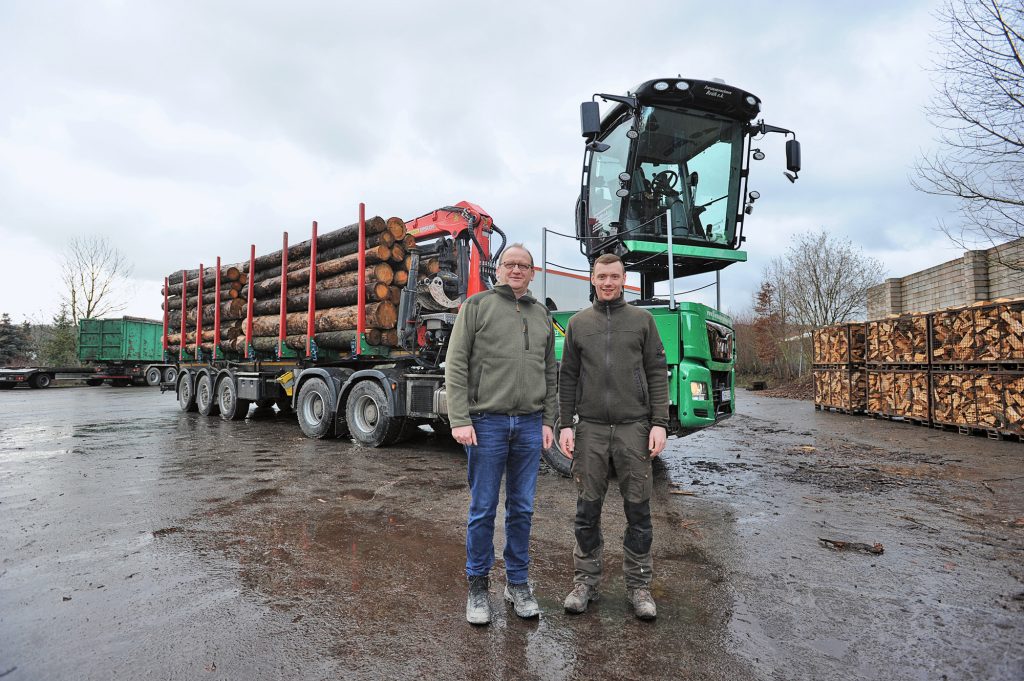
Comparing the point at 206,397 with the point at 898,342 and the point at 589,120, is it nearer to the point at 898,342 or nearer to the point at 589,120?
the point at 589,120

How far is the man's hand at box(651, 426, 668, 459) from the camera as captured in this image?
291 cm

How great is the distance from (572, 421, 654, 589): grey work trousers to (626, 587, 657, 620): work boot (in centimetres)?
3

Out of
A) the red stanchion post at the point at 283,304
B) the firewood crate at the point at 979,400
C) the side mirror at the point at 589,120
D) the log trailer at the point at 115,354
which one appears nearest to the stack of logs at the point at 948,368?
the firewood crate at the point at 979,400

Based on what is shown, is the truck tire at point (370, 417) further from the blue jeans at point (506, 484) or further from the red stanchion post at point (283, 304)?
the blue jeans at point (506, 484)

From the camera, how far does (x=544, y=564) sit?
11.8ft

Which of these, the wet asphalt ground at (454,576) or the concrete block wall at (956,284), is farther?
the concrete block wall at (956,284)

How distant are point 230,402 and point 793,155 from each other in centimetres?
1107

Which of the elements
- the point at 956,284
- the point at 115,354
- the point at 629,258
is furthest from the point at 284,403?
the point at 115,354

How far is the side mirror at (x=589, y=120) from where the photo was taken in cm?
517

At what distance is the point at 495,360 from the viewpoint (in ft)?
9.61

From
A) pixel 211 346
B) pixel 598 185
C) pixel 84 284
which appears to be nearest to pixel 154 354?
pixel 84 284

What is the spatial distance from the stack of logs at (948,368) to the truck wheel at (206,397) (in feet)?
47.0

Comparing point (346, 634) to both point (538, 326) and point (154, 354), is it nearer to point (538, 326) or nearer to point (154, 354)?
point (538, 326)

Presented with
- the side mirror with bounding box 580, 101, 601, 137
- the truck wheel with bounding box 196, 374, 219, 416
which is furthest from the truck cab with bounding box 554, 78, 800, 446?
the truck wheel with bounding box 196, 374, 219, 416
